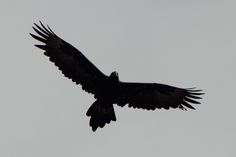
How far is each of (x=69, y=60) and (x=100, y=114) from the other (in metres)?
2.05

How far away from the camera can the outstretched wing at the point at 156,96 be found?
70.6 feet

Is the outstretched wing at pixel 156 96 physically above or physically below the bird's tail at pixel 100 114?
above

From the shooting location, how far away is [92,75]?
69.2 ft

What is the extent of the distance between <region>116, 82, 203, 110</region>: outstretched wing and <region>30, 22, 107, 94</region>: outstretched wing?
1147 mm

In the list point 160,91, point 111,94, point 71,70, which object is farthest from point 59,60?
point 160,91

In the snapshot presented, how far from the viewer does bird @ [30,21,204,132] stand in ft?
67.5

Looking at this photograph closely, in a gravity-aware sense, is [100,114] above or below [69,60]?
below

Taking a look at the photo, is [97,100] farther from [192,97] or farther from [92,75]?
[192,97]

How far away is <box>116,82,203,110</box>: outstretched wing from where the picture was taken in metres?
21.5

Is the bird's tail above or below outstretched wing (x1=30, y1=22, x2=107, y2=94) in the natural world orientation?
below

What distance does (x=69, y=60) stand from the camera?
21.4m

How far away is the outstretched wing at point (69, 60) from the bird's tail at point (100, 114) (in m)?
0.62

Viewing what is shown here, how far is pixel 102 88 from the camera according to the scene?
2072cm

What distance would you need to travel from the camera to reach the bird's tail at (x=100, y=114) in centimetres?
2030
